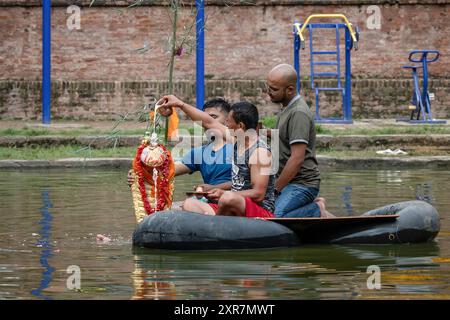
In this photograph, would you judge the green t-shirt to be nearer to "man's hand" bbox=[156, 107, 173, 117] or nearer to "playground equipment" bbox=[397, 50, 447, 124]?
"man's hand" bbox=[156, 107, 173, 117]

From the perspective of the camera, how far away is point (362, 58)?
→ 26.2 metres

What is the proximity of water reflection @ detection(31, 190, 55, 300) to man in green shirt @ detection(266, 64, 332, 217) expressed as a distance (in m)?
2.09

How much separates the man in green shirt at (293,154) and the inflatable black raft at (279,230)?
0.33m

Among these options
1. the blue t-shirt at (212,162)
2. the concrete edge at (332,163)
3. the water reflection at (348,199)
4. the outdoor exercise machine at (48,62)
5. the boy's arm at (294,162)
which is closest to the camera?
the boy's arm at (294,162)

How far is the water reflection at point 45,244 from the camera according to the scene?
8844 millimetres

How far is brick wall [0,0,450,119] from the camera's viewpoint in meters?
26.0

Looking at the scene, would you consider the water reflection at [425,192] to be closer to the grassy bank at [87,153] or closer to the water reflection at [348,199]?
the water reflection at [348,199]

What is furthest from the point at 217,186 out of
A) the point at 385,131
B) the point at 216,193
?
the point at 385,131

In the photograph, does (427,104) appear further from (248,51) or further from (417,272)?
(417,272)

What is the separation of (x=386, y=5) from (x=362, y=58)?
122 centimetres

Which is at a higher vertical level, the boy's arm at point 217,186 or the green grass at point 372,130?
the green grass at point 372,130

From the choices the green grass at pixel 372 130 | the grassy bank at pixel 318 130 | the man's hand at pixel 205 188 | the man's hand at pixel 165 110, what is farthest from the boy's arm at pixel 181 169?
the green grass at pixel 372 130
